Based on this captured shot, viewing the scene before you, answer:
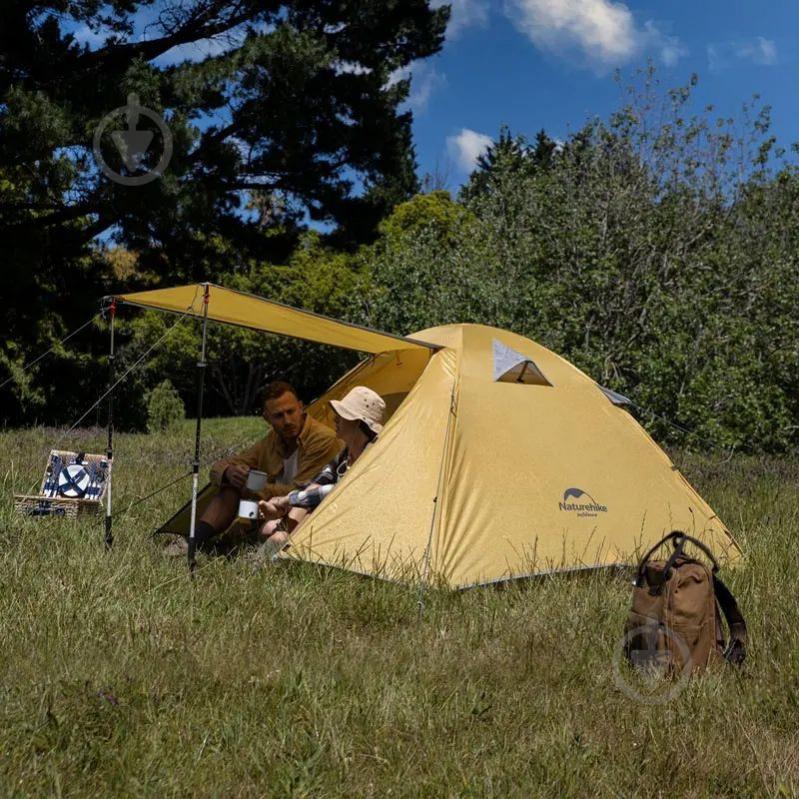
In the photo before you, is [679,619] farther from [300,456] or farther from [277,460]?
[277,460]

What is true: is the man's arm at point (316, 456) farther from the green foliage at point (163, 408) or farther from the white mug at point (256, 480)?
the green foliage at point (163, 408)

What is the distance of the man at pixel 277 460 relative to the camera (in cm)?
592

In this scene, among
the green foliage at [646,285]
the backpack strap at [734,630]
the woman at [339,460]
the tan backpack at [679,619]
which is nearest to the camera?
the tan backpack at [679,619]

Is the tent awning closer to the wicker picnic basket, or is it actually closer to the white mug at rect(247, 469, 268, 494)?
the white mug at rect(247, 469, 268, 494)

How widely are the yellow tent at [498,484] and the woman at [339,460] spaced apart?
0.33 m

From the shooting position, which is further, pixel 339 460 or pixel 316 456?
pixel 316 456

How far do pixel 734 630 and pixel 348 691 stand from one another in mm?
1532

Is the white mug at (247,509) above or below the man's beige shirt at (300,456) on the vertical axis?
below

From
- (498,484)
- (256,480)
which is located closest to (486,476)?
(498,484)

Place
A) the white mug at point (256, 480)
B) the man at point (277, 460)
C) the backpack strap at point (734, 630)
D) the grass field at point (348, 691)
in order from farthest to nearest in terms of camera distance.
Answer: the man at point (277, 460), the white mug at point (256, 480), the backpack strap at point (734, 630), the grass field at point (348, 691)

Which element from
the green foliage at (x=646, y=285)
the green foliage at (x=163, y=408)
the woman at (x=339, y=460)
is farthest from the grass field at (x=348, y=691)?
→ the green foliage at (x=163, y=408)

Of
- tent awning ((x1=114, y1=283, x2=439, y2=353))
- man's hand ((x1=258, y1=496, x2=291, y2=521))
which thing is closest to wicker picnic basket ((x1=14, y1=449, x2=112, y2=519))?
man's hand ((x1=258, y1=496, x2=291, y2=521))

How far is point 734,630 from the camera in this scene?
154 inches

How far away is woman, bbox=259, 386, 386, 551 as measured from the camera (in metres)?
5.64
